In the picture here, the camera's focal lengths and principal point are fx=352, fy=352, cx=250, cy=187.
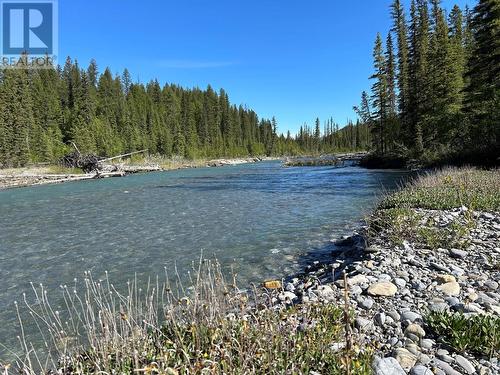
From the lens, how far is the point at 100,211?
1833 centimetres

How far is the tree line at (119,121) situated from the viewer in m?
62.5

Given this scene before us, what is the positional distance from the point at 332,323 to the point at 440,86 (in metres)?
40.3

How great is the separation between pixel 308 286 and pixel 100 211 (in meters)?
15.0

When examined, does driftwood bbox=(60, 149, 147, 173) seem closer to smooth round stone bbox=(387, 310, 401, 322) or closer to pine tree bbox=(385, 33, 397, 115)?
pine tree bbox=(385, 33, 397, 115)

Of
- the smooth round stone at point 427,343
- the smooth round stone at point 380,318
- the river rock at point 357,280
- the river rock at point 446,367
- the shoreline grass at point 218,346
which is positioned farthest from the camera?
the river rock at point 357,280

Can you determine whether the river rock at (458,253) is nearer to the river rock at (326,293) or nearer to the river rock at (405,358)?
the river rock at (326,293)

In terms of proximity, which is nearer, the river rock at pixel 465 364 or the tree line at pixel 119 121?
the river rock at pixel 465 364

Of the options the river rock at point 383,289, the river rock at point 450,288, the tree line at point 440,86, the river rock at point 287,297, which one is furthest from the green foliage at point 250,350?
the tree line at point 440,86

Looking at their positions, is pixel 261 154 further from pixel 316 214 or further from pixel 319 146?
pixel 316 214

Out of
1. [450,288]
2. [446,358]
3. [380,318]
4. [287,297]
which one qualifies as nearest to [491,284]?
[450,288]

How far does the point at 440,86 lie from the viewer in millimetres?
37469

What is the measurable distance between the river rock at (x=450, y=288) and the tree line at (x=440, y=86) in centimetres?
2225

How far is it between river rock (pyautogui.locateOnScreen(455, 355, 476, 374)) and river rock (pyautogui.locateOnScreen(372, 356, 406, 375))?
656 millimetres

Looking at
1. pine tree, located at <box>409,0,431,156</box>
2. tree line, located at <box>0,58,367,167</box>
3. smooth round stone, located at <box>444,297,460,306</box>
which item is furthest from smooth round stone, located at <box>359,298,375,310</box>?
tree line, located at <box>0,58,367,167</box>
